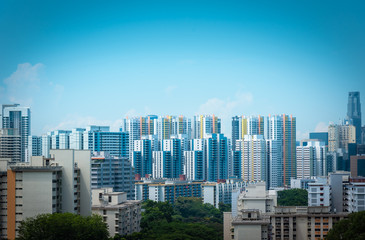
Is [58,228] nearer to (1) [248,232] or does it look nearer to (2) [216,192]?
(1) [248,232]

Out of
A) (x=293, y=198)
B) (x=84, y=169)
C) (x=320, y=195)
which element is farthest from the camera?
(x=293, y=198)

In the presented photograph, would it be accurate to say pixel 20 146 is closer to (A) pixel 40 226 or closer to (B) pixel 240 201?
(B) pixel 240 201

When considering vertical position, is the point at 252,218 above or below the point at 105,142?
below

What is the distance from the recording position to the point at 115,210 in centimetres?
1100

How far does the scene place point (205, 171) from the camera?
85.4 feet

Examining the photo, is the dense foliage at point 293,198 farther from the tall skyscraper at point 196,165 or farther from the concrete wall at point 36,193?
the concrete wall at point 36,193

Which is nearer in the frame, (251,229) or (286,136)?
(251,229)

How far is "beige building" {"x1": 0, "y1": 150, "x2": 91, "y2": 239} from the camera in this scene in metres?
9.05

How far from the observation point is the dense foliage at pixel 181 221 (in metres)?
11.4

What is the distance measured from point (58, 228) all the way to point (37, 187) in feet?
2.84

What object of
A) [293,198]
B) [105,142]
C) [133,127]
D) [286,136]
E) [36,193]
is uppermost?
[133,127]

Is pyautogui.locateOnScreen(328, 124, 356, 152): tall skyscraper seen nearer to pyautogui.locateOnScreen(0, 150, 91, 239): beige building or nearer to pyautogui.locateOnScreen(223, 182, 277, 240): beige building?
pyautogui.locateOnScreen(223, 182, 277, 240): beige building

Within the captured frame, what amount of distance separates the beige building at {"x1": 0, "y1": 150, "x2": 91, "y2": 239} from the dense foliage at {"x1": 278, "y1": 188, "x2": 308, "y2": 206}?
31.0 feet

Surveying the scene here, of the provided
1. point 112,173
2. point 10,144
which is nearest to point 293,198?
point 112,173
